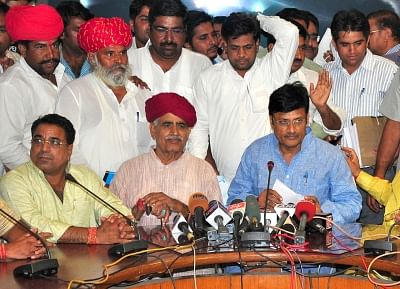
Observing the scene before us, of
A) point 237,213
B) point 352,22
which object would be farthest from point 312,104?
point 237,213

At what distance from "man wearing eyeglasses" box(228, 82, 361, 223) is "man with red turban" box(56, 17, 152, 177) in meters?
0.87

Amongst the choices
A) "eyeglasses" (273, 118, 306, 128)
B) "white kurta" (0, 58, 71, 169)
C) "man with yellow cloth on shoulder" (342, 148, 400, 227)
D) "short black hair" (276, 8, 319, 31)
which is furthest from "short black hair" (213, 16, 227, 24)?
"eyeglasses" (273, 118, 306, 128)

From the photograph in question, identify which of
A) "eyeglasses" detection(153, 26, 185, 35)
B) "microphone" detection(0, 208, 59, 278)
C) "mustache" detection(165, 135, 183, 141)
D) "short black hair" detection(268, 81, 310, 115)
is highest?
"eyeglasses" detection(153, 26, 185, 35)

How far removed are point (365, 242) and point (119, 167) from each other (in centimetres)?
175

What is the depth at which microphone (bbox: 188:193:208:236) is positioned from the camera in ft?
14.5

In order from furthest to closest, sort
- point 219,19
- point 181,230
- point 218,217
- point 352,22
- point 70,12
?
point 219,19, point 70,12, point 352,22, point 181,230, point 218,217

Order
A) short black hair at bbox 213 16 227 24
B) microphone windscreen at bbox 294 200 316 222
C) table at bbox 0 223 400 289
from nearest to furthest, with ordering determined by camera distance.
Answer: table at bbox 0 223 400 289
microphone windscreen at bbox 294 200 316 222
short black hair at bbox 213 16 227 24

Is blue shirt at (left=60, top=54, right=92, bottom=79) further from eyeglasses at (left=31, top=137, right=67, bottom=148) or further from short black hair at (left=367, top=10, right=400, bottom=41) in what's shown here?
short black hair at (left=367, top=10, right=400, bottom=41)

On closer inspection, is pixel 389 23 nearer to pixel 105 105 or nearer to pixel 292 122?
pixel 292 122

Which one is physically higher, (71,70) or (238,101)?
(71,70)

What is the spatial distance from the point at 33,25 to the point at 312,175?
1.92 m

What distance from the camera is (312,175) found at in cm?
501

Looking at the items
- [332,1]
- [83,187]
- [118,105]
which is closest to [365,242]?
[83,187]

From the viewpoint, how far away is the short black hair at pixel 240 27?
574 cm
